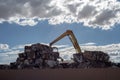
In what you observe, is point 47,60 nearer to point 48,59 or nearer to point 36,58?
point 48,59

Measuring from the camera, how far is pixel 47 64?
24.7 meters

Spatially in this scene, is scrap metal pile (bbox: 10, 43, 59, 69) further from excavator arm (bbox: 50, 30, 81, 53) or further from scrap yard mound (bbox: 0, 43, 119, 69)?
excavator arm (bbox: 50, 30, 81, 53)

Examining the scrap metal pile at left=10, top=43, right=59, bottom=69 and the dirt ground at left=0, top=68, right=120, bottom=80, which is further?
the scrap metal pile at left=10, top=43, right=59, bottom=69

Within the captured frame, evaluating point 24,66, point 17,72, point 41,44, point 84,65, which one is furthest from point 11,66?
point 17,72

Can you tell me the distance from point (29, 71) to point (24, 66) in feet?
Answer: 31.4

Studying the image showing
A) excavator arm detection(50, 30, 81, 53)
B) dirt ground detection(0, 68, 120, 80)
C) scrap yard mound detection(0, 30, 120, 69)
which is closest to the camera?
dirt ground detection(0, 68, 120, 80)

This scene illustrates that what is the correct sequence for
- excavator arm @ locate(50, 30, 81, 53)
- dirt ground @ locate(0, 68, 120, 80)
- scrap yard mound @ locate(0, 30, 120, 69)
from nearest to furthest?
dirt ground @ locate(0, 68, 120, 80)
scrap yard mound @ locate(0, 30, 120, 69)
excavator arm @ locate(50, 30, 81, 53)

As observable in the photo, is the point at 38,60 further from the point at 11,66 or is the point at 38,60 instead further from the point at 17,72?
Answer: the point at 17,72

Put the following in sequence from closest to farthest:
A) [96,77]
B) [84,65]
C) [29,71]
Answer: [96,77] → [29,71] → [84,65]

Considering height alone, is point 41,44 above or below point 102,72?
above

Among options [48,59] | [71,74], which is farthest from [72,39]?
[71,74]

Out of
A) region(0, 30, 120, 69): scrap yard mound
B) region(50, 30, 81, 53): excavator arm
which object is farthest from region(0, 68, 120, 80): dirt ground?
region(50, 30, 81, 53): excavator arm

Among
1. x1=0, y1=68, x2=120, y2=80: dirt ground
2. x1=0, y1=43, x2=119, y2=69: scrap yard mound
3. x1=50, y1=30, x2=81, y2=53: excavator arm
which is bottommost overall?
x1=0, y1=68, x2=120, y2=80: dirt ground

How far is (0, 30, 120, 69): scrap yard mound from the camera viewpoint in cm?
2467
